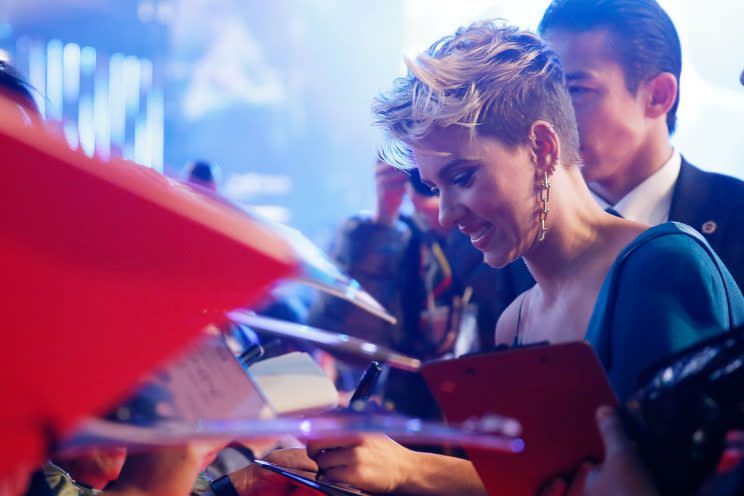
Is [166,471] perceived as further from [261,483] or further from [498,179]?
[498,179]

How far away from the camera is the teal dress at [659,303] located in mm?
843

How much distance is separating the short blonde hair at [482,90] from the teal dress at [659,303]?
306mm

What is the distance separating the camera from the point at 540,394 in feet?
2.37

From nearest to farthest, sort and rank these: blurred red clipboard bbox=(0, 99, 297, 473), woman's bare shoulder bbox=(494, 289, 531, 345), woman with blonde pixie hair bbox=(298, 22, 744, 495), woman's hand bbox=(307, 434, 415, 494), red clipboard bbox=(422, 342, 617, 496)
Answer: blurred red clipboard bbox=(0, 99, 297, 473), red clipboard bbox=(422, 342, 617, 496), woman's hand bbox=(307, 434, 415, 494), woman with blonde pixie hair bbox=(298, 22, 744, 495), woman's bare shoulder bbox=(494, 289, 531, 345)

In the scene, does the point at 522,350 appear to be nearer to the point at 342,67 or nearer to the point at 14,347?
the point at 14,347

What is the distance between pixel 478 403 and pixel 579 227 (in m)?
0.57

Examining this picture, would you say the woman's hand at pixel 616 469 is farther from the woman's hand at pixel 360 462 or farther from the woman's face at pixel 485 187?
the woman's face at pixel 485 187

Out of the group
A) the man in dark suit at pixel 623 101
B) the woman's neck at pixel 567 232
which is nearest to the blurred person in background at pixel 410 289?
the man in dark suit at pixel 623 101

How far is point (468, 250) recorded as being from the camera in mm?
2361

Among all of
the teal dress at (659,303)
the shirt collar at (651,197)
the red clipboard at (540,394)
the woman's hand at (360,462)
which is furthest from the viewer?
the shirt collar at (651,197)

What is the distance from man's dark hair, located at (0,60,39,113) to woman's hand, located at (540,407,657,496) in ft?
3.06

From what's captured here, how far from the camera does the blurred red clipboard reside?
42 cm

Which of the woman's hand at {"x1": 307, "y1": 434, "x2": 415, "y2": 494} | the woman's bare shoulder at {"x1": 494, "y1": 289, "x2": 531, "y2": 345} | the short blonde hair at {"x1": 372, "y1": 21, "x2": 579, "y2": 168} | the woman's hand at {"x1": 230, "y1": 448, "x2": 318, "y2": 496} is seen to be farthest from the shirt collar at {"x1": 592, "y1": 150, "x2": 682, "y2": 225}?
the woman's hand at {"x1": 230, "y1": 448, "x2": 318, "y2": 496}

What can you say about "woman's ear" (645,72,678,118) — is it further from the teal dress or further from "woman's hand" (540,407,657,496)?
"woman's hand" (540,407,657,496)
